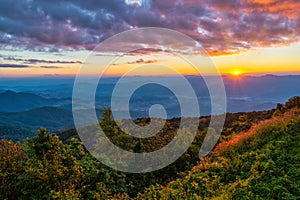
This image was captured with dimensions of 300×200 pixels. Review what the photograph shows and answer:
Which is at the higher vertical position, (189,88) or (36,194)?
(189,88)

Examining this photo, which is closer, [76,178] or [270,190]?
[270,190]

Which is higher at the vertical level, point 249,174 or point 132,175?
point 249,174

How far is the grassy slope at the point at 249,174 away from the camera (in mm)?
6814

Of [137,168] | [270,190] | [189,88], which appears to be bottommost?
[137,168]

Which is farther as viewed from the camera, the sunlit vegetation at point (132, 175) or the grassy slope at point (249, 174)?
the sunlit vegetation at point (132, 175)

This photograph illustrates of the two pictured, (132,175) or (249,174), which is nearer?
(249,174)

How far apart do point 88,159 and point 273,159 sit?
21.2 feet

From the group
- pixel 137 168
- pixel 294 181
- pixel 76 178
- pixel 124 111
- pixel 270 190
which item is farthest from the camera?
pixel 124 111

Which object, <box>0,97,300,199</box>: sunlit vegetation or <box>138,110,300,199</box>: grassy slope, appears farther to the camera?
<box>0,97,300,199</box>: sunlit vegetation

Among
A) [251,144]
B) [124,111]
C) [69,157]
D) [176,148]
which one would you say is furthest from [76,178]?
[124,111]

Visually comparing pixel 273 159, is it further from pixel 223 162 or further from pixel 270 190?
pixel 270 190

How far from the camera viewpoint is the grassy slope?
22.4ft

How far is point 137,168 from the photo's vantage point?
32.5 feet

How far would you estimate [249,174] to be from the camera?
8.02 meters
